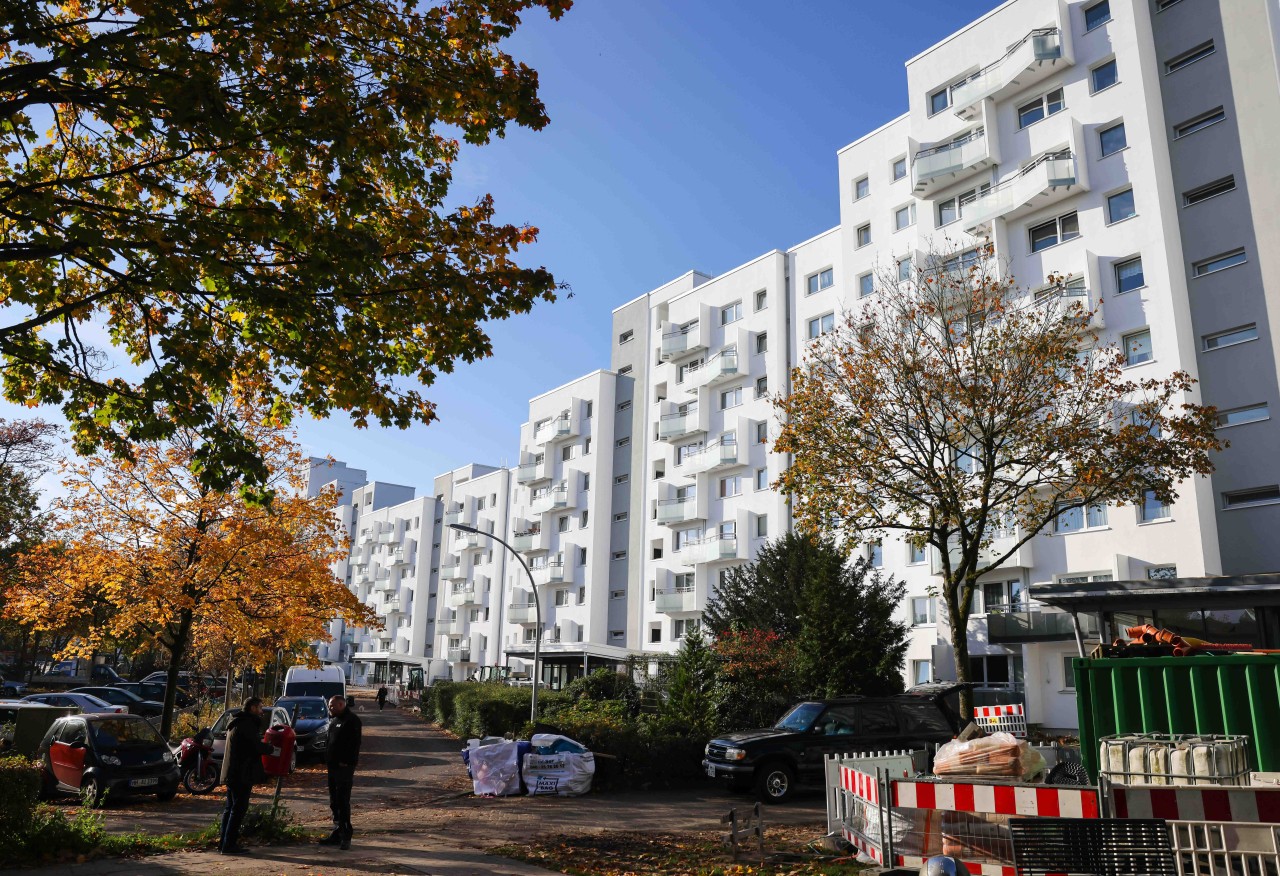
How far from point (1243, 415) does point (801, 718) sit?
20250 mm

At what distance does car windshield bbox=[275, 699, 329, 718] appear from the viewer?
26406mm

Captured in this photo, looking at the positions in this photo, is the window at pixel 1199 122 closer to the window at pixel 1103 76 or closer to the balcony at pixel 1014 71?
the window at pixel 1103 76

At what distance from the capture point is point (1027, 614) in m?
32.1

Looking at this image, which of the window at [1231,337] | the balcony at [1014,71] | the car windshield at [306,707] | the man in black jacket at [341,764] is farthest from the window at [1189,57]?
the car windshield at [306,707]

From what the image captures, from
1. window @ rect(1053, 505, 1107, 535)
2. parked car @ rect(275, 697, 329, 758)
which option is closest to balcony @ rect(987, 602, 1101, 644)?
window @ rect(1053, 505, 1107, 535)

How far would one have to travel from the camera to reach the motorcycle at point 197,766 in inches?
719

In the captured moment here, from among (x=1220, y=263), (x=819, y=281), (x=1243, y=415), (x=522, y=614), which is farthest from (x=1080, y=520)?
(x=522, y=614)

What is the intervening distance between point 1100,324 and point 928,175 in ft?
31.8

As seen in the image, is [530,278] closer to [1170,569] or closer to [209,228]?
[209,228]

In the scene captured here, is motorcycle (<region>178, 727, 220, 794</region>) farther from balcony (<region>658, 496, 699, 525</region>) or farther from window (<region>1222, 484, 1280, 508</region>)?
balcony (<region>658, 496, 699, 525</region>)

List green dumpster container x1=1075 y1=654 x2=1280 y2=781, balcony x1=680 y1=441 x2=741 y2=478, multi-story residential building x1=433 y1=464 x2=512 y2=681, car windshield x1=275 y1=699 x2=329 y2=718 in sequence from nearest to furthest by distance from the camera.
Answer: green dumpster container x1=1075 y1=654 x2=1280 y2=781 < car windshield x1=275 y1=699 x2=329 y2=718 < balcony x1=680 y1=441 x2=741 y2=478 < multi-story residential building x1=433 y1=464 x2=512 y2=681

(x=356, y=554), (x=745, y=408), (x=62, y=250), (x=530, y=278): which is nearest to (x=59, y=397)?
(x=62, y=250)

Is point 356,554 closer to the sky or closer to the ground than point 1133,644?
closer to the sky

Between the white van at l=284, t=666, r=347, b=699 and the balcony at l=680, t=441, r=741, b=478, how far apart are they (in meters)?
20.6
